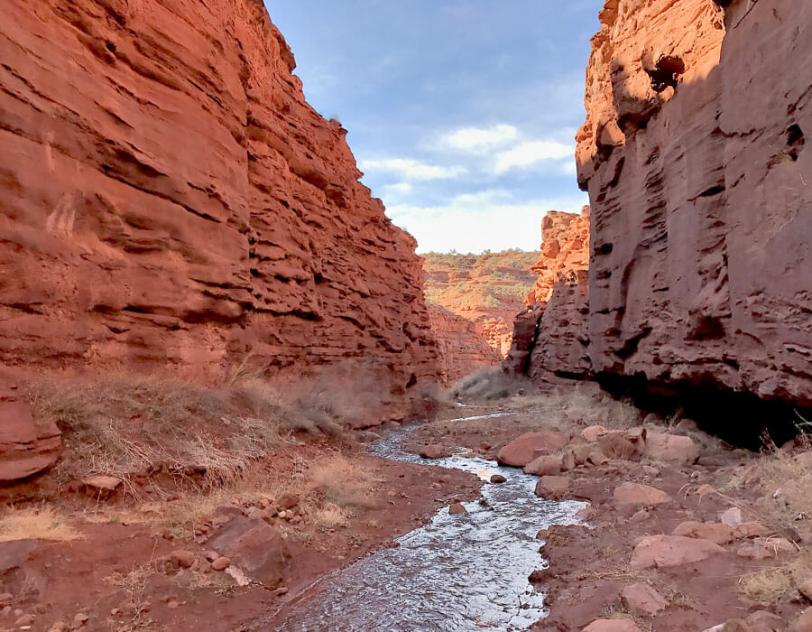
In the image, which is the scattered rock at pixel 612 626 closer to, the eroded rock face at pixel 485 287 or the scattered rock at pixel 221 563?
the scattered rock at pixel 221 563

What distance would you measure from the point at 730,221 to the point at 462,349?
114 feet

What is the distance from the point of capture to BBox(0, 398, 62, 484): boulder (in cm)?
455

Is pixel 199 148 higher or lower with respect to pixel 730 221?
higher

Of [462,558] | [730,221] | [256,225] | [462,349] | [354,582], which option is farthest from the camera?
[462,349]

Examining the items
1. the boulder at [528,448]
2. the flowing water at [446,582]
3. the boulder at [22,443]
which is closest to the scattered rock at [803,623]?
the flowing water at [446,582]

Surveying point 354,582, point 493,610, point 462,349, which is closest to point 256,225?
point 354,582

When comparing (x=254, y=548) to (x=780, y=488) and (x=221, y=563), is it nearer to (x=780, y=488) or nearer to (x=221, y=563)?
(x=221, y=563)

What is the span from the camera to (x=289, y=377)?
12.7 m

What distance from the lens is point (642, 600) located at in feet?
11.8

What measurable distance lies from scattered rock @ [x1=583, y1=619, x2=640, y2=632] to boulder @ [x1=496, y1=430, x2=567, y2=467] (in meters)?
7.04

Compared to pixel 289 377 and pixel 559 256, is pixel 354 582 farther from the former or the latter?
pixel 559 256

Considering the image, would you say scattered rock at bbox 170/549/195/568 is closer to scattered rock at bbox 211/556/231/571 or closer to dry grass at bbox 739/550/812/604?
scattered rock at bbox 211/556/231/571

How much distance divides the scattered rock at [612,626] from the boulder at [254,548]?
2796 millimetres

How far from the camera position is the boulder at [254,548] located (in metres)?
4.68
